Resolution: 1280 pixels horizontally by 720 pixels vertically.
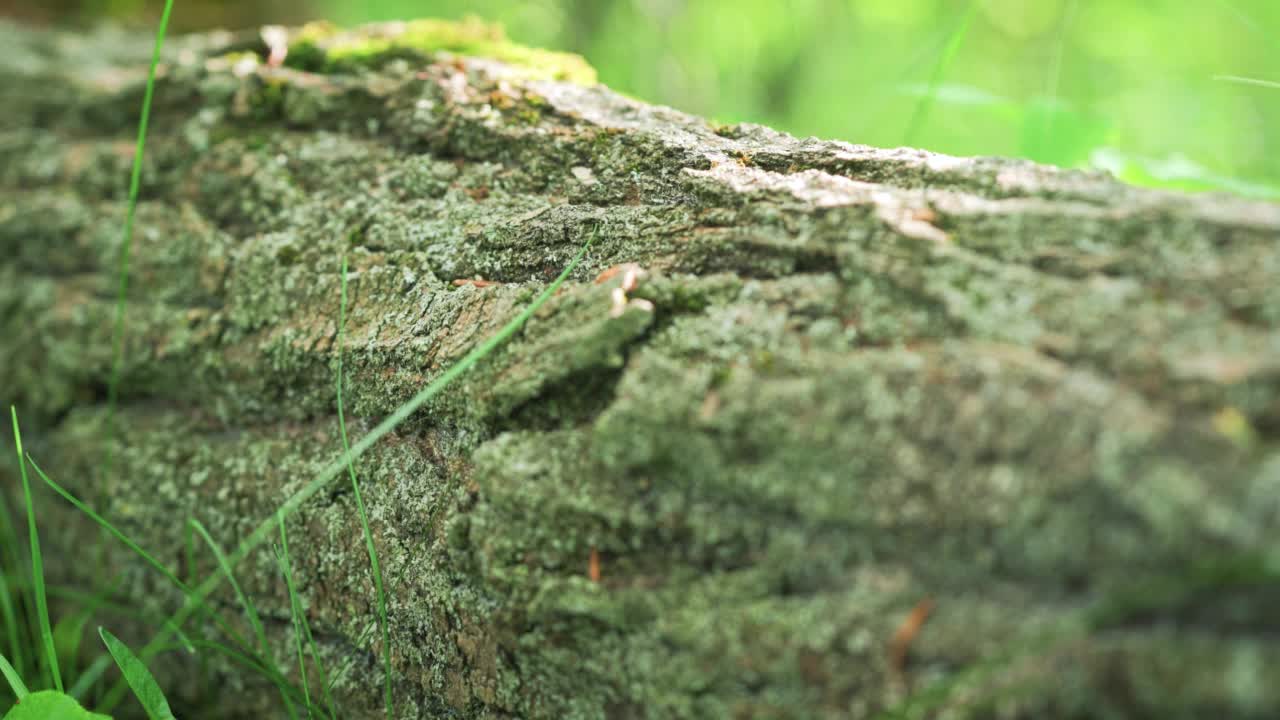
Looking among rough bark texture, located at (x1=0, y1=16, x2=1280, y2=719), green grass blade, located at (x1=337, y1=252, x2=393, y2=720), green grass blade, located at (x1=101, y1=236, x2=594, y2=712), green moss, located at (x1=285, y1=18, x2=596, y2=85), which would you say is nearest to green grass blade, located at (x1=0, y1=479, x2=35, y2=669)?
rough bark texture, located at (x1=0, y1=16, x2=1280, y2=719)

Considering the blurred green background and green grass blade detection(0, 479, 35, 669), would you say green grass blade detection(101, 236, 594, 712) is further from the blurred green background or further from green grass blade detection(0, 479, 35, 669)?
the blurred green background

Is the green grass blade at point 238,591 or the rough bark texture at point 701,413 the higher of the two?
the rough bark texture at point 701,413

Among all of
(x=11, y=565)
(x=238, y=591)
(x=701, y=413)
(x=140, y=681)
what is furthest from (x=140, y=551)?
(x=11, y=565)

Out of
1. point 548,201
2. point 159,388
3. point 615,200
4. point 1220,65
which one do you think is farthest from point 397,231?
point 1220,65

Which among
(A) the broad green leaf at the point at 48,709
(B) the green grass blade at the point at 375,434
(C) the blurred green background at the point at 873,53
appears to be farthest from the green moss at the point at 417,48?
(C) the blurred green background at the point at 873,53

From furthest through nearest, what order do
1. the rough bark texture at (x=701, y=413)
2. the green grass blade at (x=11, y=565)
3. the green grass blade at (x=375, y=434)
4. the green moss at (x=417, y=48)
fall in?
1. the green moss at (x=417, y=48)
2. the green grass blade at (x=11, y=565)
3. the green grass blade at (x=375, y=434)
4. the rough bark texture at (x=701, y=413)

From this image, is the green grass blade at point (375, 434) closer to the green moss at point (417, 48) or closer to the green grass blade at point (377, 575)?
the green grass blade at point (377, 575)
